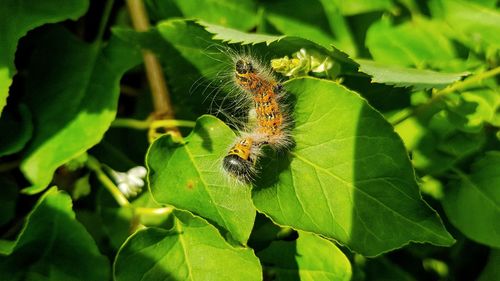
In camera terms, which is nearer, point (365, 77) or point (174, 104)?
point (365, 77)

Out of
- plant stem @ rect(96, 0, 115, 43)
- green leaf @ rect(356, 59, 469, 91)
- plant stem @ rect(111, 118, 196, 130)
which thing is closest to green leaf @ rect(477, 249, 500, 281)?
green leaf @ rect(356, 59, 469, 91)

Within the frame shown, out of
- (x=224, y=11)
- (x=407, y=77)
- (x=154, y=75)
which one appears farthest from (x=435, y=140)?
(x=154, y=75)

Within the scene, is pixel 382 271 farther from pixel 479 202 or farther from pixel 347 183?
pixel 347 183

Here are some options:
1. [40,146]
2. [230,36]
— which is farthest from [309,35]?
[40,146]

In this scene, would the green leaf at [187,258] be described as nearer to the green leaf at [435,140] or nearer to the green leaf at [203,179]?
the green leaf at [203,179]

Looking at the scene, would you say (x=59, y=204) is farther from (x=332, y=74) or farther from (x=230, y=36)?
(x=332, y=74)

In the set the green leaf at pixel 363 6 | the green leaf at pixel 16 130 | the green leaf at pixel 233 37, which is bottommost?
the green leaf at pixel 16 130

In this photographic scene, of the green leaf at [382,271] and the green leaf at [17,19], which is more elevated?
the green leaf at [17,19]

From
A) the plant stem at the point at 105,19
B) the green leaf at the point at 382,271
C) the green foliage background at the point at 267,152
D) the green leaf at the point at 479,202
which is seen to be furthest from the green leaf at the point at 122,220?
the green leaf at the point at 479,202
